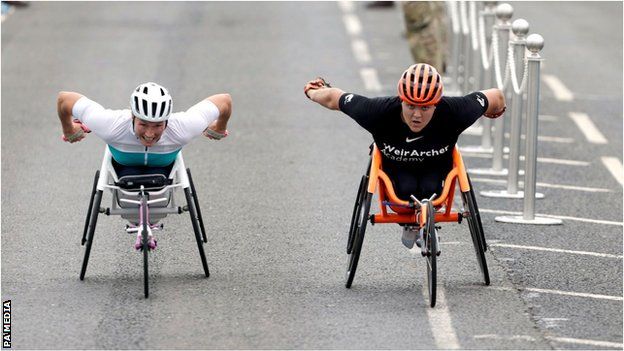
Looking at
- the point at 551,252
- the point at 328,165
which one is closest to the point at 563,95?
the point at 328,165

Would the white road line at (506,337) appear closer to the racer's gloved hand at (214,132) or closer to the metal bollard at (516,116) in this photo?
the racer's gloved hand at (214,132)

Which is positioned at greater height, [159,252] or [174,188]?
[174,188]

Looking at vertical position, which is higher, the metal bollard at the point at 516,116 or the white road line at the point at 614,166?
the metal bollard at the point at 516,116

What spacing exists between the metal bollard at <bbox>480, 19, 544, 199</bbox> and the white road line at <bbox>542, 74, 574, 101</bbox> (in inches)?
251

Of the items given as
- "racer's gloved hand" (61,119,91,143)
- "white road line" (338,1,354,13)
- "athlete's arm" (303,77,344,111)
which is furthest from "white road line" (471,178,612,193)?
"white road line" (338,1,354,13)

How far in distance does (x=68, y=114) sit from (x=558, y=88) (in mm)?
12040

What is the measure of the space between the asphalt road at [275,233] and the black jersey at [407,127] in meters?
0.91

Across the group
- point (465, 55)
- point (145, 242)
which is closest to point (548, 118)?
point (465, 55)

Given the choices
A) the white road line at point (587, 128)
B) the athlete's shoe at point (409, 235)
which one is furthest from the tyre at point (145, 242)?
the white road line at point (587, 128)

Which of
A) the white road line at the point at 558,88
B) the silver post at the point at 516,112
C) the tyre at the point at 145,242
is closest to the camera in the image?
the tyre at the point at 145,242

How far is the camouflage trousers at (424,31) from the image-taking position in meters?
20.0

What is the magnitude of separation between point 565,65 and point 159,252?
13.1 meters

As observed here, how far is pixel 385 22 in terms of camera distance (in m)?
26.5

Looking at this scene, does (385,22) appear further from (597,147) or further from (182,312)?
(182,312)
